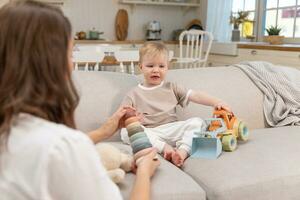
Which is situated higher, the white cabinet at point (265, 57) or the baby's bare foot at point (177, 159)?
the white cabinet at point (265, 57)

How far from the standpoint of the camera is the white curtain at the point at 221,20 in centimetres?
508

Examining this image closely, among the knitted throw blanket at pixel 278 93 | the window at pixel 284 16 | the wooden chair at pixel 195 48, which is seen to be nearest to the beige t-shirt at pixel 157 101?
the knitted throw blanket at pixel 278 93

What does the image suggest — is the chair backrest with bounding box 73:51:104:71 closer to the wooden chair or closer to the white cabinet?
the wooden chair

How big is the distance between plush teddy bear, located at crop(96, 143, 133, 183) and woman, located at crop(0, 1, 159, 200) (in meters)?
0.54

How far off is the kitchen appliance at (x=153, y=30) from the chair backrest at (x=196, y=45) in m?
0.45

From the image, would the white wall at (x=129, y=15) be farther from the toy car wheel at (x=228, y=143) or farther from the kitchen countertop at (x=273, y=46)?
the toy car wheel at (x=228, y=143)

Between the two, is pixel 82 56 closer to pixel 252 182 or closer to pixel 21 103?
pixel 252 182

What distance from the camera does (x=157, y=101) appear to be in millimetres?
1979

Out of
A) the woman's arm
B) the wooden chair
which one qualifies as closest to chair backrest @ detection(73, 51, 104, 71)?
the wooden chair

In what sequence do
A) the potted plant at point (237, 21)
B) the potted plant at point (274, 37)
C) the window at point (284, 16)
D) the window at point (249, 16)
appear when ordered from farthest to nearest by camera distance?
the window at point (249, 16)
the potted plant at point (237, 21)
the window at point (284, 16)
the potted plant at point (274, 37)

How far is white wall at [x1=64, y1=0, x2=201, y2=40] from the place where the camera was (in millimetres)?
5176

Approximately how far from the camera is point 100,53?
142 inches

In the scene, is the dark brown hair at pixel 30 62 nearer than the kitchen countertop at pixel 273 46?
Yes

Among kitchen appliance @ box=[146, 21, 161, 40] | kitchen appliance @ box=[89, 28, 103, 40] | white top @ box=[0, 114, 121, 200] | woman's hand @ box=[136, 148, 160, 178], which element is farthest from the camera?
kitchen appliance @ box=[146, 21, 161, 40]
